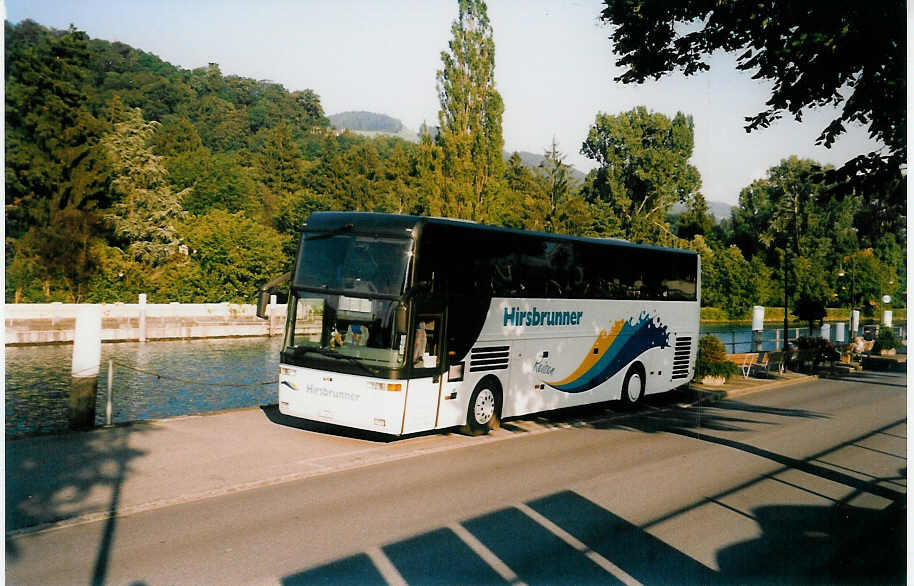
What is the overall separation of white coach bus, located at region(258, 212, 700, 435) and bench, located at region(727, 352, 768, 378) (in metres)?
11.9

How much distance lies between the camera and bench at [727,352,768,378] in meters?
27.8

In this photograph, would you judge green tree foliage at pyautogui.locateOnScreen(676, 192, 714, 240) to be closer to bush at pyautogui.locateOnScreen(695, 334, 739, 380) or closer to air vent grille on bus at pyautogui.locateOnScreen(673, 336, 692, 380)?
bush at pyautogui.locateOnScreen(695, 334, 739, 380)

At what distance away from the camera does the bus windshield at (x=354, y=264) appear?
1286 centimetres

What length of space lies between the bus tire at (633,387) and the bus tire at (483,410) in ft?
17.1

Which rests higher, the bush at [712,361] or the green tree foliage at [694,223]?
the green tree foliage at [694,223]

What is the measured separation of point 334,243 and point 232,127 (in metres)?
94.9

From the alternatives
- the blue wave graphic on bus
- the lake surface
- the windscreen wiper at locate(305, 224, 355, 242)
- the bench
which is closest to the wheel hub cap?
the blue wave graphic on bus

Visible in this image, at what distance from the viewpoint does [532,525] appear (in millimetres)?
8977

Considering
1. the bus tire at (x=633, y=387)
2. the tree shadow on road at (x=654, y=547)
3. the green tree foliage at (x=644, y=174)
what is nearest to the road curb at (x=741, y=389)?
the bus tire at (x=633, y=387)

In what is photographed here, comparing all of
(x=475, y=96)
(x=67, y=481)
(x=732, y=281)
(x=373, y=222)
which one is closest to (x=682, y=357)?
(x=373, y=222)

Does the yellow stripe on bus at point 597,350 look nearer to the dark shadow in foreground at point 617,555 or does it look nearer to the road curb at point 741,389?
the road curb at point 741,389

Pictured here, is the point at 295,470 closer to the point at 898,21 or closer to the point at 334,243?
the point at 334,243

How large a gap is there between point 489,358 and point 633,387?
6.19 meters

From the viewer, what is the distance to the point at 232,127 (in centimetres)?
10188
